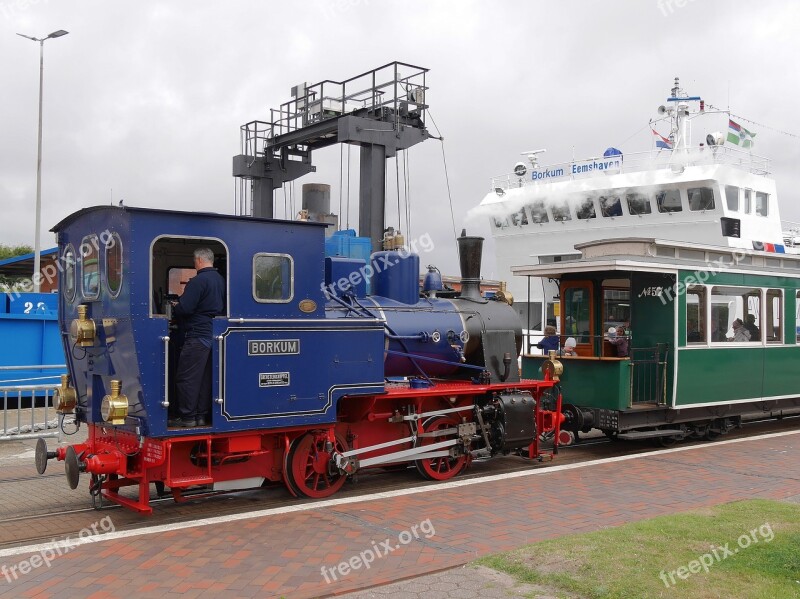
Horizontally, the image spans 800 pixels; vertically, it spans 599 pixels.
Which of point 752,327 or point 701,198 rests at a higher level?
point 701,198

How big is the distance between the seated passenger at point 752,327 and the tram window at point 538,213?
13951mm

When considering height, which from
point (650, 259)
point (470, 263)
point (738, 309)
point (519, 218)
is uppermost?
point (519, 218)

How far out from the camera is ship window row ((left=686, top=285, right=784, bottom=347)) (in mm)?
11234

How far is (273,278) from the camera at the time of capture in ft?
23.3

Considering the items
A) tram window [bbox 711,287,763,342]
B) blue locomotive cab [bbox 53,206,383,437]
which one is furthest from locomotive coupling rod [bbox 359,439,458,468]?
tram window [bbox 711,287,763,342]

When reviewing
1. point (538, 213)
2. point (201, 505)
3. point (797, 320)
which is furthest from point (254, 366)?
point (538, 213)

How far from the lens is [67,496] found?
25.9 feet

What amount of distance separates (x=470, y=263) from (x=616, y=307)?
9.58ft

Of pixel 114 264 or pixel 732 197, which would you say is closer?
pixel 114 264

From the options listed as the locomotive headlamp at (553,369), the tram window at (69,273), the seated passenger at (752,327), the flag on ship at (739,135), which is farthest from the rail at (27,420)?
the flag on ship at (739,135)

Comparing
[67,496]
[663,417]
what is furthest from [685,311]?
[67,496]

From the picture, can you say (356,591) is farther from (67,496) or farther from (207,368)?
(67,496)

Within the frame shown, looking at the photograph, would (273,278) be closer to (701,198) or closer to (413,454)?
(413,454)

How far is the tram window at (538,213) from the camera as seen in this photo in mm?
25828
